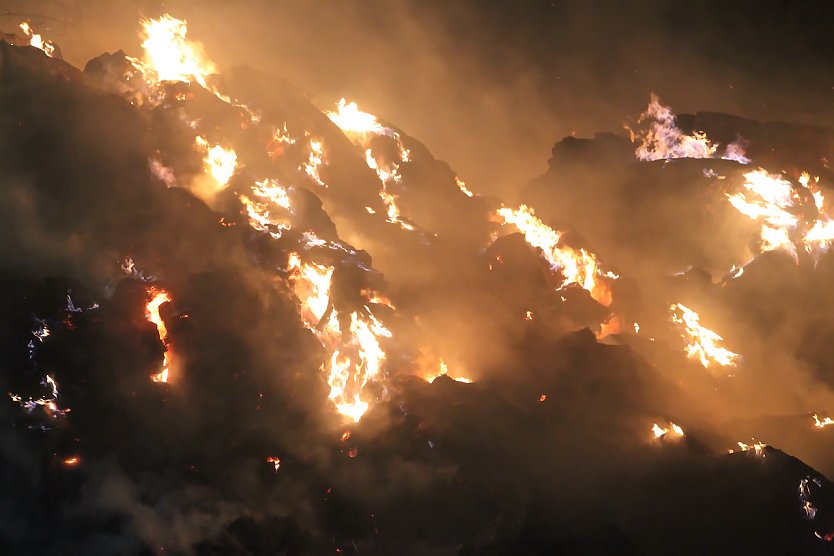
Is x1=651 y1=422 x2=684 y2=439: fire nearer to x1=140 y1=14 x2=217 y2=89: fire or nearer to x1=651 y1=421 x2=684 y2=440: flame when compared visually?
x1=651 y1=421 x2=684 y2=440: flame

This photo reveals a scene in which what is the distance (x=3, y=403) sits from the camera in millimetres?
27156

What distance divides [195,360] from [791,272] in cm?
3616

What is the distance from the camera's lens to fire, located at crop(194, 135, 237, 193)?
120ft

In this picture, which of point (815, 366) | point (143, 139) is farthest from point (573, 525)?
point (143, 139)

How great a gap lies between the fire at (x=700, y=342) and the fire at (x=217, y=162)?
26881 millimetres

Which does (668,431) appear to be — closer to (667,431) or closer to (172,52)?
(667,431)

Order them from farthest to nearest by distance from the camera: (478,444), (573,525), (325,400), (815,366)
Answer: (815,366)
(325,400)
(478,444)
(573,525)

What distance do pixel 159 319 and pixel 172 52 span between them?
2186 cm

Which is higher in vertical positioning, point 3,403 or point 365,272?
point 365,272

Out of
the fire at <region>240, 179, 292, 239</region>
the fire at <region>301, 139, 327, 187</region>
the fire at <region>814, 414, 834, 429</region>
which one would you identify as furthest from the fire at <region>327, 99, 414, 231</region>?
the fire at <region>814, 414, 834, 429</region>

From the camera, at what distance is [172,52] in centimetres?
4378

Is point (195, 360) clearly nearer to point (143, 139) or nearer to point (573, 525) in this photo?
point (143, 139)

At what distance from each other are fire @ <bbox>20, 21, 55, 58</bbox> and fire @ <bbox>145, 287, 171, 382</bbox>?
61.0ft

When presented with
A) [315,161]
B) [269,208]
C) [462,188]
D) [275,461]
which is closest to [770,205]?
[462,188]
